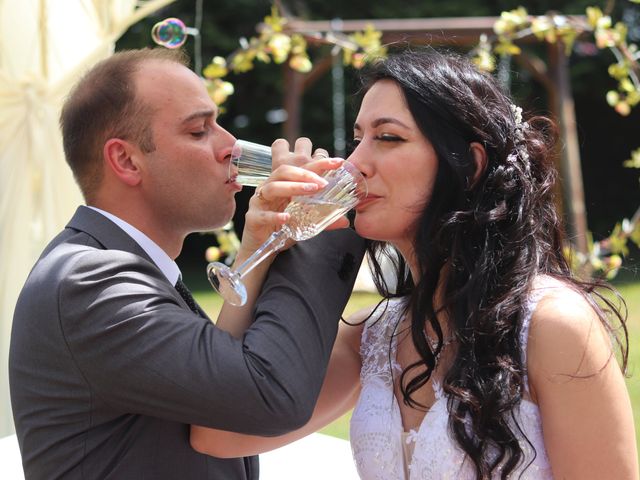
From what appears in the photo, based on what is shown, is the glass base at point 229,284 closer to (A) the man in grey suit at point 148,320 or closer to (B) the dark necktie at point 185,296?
(A) the man in grey suit at point 148,320

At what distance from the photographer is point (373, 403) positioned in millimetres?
2402

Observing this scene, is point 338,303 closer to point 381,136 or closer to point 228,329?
point 228,329

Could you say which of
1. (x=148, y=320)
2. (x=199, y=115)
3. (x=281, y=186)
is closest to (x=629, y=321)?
(x=199, y=115)

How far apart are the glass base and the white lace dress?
591 mm

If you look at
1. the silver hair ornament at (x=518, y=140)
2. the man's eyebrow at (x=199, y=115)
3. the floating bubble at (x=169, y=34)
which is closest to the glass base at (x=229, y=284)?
the man's eyebrow at (x=199, y=115)

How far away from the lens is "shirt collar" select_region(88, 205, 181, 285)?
2250 mm

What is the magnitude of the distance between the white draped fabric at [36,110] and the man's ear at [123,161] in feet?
4.96

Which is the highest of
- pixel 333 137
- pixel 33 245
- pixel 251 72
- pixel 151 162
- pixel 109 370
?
pixel 151 162

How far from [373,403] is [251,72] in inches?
548

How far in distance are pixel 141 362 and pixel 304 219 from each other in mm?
516

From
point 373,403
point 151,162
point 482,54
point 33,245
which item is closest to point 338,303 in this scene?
point 373,403

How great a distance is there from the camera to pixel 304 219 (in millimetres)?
2102

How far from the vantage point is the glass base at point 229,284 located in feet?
6.48

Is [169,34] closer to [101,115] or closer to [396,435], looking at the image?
[101,115]
